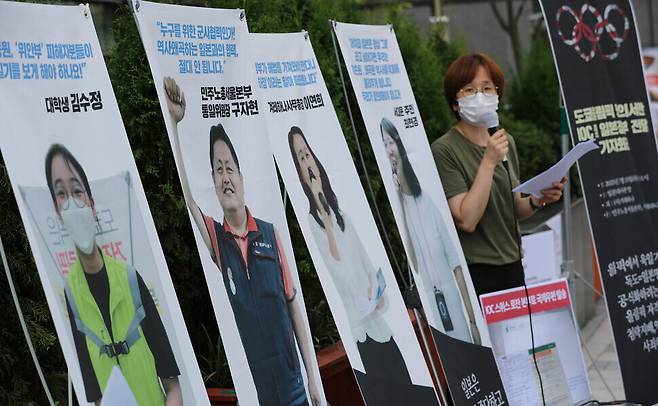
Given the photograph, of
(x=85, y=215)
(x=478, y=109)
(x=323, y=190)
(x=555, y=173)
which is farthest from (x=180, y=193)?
(x=85, y=215)

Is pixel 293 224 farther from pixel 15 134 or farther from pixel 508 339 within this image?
pixel 15 134

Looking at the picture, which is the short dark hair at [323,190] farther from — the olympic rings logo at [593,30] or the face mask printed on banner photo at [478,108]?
the olympic rings logo at [593,30]

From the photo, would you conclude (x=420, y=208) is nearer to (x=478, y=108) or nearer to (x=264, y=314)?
(x=478, y=108)

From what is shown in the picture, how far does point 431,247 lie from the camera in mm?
4738

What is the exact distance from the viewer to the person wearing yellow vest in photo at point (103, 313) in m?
2.89

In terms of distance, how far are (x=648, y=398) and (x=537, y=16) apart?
908 cm

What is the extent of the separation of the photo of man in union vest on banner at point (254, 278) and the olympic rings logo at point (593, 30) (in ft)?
8.39

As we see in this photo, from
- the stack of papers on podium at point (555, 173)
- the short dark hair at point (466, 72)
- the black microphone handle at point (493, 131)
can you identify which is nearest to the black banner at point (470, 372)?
the stack of papers on podium at point (555, 173)

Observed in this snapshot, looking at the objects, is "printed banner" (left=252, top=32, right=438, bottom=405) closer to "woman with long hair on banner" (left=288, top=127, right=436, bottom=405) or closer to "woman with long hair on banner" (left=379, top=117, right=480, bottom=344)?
"woman with long hair on banner" (left=288, top=127, right=436, bottom=405)

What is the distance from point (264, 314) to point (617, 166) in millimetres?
2789

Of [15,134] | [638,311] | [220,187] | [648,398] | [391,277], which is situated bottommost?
[648,398]

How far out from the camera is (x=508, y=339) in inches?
202

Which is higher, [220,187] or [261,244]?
[220,187]

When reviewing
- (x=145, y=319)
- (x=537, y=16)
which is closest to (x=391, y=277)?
(x=145, y=319)
